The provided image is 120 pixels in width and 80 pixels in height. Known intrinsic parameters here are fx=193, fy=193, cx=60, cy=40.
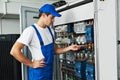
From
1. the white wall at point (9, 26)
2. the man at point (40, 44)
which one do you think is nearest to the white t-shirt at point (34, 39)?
the man at point (40, 44)

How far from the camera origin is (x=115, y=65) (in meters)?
1.22

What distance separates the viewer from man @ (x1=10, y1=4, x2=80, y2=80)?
157cm

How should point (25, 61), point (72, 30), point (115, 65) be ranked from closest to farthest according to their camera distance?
point (115, 65)
point (25, 61)
point (72, 30)

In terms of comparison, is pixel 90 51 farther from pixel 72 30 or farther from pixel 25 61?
pixel 25 61

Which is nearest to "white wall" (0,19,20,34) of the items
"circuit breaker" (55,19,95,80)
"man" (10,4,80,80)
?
"circuit breaker" (55,19,95,80)

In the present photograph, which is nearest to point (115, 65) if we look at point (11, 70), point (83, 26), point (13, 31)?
point (83, 26)

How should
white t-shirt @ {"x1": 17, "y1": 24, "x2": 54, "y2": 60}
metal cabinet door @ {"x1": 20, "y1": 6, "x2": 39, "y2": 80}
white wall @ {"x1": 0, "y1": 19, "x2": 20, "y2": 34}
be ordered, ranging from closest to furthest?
white t-shirt @ {"x1": 17, "y1": 24, "x2": 54, "y2": 60}, metal cabinet door @ {"x1": 20, "y1": 6, "x2": 39, "y2": 80}, white wall @ {"x1": 0, "y1": 19, "x2": 20, "y2": 34}

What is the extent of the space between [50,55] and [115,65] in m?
0.64

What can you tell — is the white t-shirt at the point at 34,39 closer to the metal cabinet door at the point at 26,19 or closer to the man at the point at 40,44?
Result: the man at the point at 40,44

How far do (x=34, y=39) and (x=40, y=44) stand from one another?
0.07 meters

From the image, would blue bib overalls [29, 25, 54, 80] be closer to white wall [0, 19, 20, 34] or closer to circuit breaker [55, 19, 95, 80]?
circuit breaker [55, 19, 95, 80]

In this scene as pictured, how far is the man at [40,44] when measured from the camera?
5.16 feet

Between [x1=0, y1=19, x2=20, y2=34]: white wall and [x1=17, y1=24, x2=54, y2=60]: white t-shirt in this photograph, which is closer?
[x1=17, y1=24, x2=54, y2=60]: white t-shirt

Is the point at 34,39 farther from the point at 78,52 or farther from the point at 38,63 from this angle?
the point at 78,52
